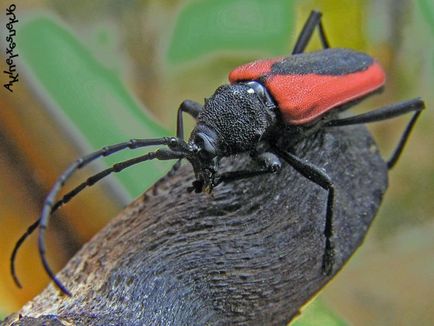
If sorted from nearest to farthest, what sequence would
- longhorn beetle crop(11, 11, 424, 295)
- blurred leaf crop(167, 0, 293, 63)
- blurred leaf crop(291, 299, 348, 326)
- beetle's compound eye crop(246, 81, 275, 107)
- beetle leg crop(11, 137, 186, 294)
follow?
beetle leg crop(11, 137, 186, 294) < longhorn beetle crop(11, 11, 424, 295) < beetle's compound eye crop(246, 81, 275, 107) < blurred leaf crop(291, 299, 348, 326) < blurred leaf crop(167, 0, 293, 63)

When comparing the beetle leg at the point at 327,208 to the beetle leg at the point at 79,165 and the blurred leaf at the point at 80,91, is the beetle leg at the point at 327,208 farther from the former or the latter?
the blurred leaf at the point at 80,91

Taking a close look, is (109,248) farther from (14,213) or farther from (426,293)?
(426,293)

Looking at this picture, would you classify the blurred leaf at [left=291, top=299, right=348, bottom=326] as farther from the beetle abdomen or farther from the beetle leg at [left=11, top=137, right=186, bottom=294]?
the beetle leg at [left=11, top=137, right=186, bottom=294]

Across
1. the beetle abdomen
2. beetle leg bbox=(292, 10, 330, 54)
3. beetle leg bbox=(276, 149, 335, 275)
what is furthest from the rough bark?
beetle leg bbox=(292, 10, 330, 54)

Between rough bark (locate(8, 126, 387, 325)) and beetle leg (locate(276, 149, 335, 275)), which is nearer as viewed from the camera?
rough bark (locate(8, 126, 387, 325))

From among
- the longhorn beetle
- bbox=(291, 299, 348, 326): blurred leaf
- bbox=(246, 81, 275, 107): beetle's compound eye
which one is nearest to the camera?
the longhorn beetle

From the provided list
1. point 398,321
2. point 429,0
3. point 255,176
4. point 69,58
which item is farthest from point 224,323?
point 429,0

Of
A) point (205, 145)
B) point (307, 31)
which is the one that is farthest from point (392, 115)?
point (205, 145)
